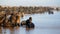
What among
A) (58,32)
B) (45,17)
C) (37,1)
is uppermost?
(37,1)

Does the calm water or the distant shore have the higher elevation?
the distant shore

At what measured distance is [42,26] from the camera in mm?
6066

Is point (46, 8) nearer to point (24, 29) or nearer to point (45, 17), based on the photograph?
point (45, 17)

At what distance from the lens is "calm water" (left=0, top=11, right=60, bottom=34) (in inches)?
226

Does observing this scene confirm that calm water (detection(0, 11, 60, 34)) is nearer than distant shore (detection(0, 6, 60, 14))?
Yes

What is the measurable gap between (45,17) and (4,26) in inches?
47.2

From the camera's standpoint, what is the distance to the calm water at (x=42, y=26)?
573 centimetres

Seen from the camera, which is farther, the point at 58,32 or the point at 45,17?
the point at 45,17

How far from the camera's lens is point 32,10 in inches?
241

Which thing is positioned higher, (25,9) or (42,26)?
(25,9)

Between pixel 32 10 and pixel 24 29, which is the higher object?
pixel 32 10

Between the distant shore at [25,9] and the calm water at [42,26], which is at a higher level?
the distant shore at [25,9]

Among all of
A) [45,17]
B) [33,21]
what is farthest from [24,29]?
[45,17]

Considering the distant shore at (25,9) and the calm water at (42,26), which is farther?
the distant shore at (25,9)
